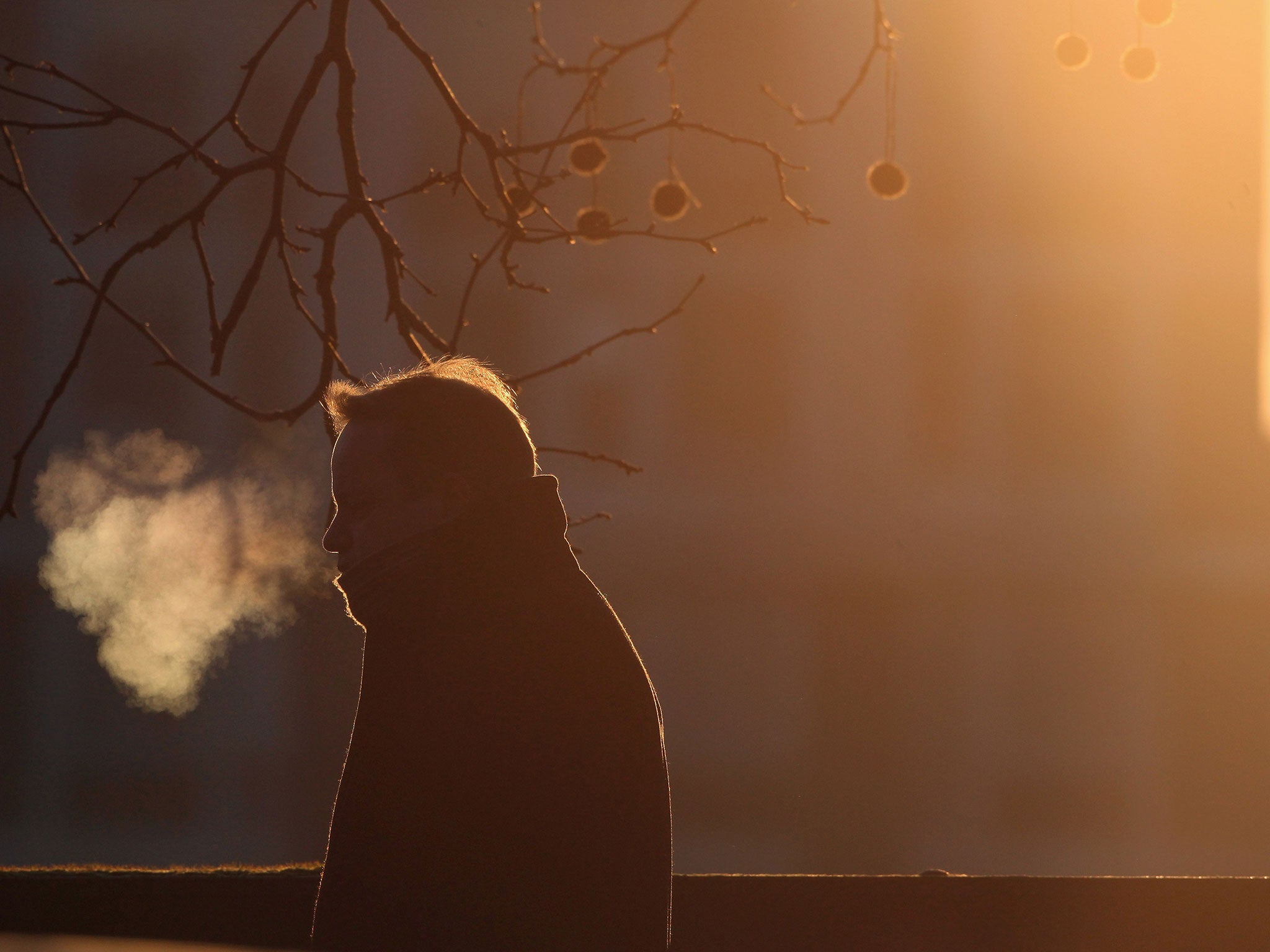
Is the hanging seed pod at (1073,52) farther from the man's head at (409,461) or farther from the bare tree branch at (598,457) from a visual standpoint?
the man's head at (409,461)

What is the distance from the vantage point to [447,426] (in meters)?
2.50

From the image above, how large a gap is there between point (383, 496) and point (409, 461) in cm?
8

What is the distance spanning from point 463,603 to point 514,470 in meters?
0.26

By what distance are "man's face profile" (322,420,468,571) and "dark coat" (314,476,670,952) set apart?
30 mm

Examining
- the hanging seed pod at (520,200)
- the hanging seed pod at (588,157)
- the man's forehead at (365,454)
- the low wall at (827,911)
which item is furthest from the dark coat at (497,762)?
the hanging seed pod at (588,157)

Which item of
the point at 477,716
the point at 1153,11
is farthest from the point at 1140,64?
the point at 477,716

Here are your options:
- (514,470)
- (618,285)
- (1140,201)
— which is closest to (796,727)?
(618,285)

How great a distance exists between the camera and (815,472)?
2223 cm

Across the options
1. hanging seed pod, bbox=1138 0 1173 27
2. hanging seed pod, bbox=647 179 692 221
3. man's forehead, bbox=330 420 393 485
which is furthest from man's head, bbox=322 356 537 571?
hanging seed pod, bbox=1138 0 1173 27

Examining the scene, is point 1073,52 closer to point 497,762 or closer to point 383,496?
point 383,496

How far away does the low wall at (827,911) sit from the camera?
3.51 metres

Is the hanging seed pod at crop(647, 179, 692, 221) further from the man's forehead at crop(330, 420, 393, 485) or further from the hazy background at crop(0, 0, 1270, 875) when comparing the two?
the hazy background at crop(0, 0, 1270, 875)

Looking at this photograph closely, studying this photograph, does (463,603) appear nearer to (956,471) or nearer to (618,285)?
(618,285)

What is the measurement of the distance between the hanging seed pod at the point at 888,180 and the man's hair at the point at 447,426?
183cm
